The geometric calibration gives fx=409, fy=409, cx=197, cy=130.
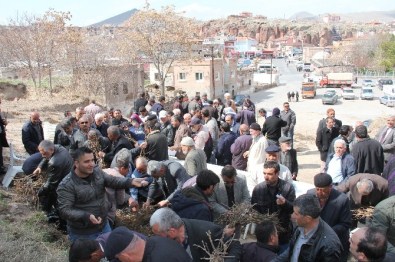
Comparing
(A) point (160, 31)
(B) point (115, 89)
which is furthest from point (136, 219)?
(A) point (160, 31)

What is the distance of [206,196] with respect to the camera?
442 cm

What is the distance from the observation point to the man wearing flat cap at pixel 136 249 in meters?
2.92

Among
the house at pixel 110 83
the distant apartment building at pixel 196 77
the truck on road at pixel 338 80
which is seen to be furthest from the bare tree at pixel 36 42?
the truck on road at pixel 338 80

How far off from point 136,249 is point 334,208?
244 cm

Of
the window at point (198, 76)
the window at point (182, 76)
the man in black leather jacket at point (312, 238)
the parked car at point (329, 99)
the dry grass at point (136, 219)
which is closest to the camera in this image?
the man in black leather jacket at point (312, 238)

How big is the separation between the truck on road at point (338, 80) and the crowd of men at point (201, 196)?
5425 cm

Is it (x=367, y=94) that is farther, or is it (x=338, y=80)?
(x=338, y=80)

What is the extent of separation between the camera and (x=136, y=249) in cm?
293

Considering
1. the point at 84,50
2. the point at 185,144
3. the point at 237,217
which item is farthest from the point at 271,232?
the point at 84,50

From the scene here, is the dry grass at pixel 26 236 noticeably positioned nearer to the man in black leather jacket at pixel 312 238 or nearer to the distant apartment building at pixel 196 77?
the man in black leather jacket at pixel 312 238

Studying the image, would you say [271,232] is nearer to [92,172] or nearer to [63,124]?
[92,172]

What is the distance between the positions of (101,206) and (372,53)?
9416 centimetres

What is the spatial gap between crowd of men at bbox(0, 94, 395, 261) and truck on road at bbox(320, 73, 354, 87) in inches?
2136

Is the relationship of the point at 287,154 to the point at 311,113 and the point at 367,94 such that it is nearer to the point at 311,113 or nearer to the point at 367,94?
the point at 311,113
